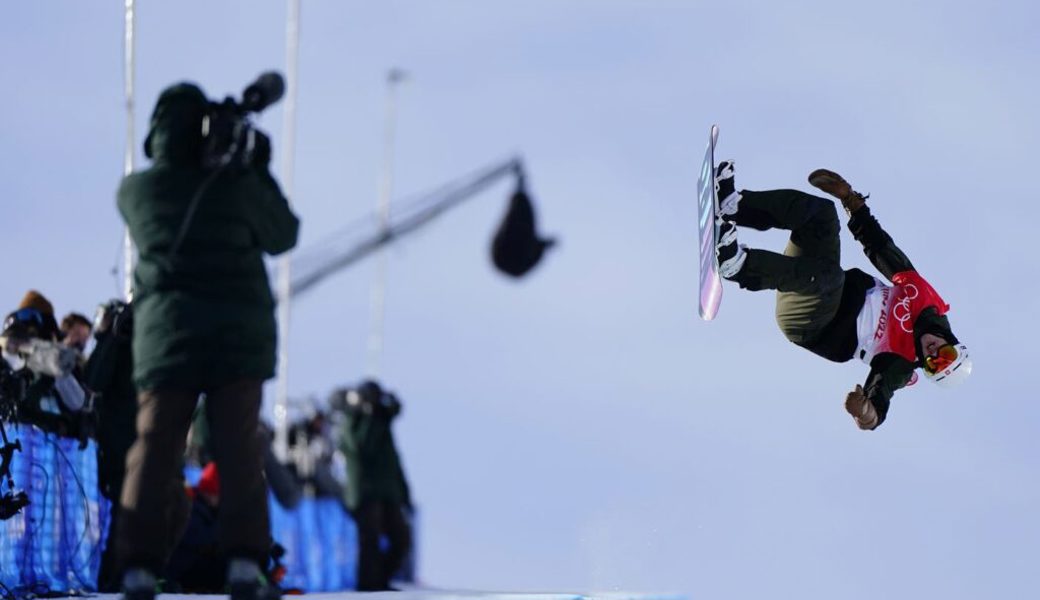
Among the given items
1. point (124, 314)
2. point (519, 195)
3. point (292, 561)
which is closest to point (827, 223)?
point (124, 314)

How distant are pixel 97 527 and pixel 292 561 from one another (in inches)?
250

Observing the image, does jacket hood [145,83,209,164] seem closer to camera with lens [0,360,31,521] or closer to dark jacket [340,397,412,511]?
camera with lens [0,360,31,521]

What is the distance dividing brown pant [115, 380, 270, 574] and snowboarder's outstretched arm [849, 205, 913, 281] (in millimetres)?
4448

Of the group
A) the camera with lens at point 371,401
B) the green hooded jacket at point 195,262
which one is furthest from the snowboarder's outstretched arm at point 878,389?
the camera with lens at point 371,401

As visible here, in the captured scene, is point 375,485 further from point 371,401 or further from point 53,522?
point 53,522

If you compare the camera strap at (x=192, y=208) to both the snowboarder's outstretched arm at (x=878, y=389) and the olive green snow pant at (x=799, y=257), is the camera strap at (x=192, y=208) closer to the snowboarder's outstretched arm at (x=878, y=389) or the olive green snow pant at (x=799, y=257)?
the olive green snow pant at (x=799, y=257)

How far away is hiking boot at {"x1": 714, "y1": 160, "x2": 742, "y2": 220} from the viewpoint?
935cm

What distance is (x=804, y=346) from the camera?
999 centimetres

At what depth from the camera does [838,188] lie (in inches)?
380

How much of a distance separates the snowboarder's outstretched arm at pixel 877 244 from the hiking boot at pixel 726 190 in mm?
782

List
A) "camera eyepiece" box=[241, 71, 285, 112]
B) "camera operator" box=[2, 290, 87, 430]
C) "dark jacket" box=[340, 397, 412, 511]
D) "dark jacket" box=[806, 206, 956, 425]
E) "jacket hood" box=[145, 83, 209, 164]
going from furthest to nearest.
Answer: "dark jacket" box=[340, 397, 412, 511] → "dark jacket" box=[806, 206, 956, 425] → "camera operator" box=[2, 290, 87, 430] → "camera eyepiece" box=[241, 71, 285, 112] → "jacket hood" box=[145, 83, 209, 164]

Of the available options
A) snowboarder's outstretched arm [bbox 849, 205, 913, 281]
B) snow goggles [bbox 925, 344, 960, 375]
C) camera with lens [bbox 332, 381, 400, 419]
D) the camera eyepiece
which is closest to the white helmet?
snow goggles [bbox 925, 344, 960, 375]

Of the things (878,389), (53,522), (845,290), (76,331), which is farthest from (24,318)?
(878,389)

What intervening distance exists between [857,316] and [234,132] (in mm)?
4521
